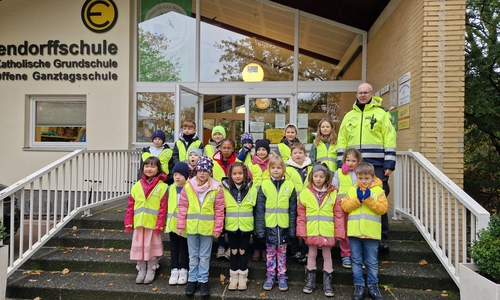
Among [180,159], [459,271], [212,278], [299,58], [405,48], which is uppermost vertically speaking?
[299,58]

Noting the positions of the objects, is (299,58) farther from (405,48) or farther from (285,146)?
(285,146)

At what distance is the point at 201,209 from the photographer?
11.1ft

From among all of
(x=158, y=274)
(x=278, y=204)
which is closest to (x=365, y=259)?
(x=278, y=204)

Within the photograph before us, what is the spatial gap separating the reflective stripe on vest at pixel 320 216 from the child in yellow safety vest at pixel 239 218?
1.93 feet

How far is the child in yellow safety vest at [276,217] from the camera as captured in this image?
342 cm

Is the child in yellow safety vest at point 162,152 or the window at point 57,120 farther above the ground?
the window at point 57,120

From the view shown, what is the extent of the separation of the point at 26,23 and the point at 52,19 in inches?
25.1

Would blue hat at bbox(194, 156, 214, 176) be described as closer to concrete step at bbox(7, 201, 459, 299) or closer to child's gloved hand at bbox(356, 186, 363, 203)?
concrete step at bbox(7, 201, 459, 299)

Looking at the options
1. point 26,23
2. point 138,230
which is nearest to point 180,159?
point 138,230

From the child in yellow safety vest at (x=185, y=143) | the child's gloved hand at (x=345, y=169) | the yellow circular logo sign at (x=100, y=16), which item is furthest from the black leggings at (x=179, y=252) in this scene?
the yellow circular logo sign at (x=100, y=16)

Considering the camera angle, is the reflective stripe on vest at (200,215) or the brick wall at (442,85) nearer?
the reflective stripe on vest at (200,215)

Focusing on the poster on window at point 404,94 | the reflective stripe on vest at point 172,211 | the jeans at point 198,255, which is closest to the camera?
the jeans at point 198,255

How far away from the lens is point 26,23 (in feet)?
25.2

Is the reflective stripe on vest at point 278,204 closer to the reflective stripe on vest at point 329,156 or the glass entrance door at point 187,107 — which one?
the reflective stripe on vest at point 329,156
